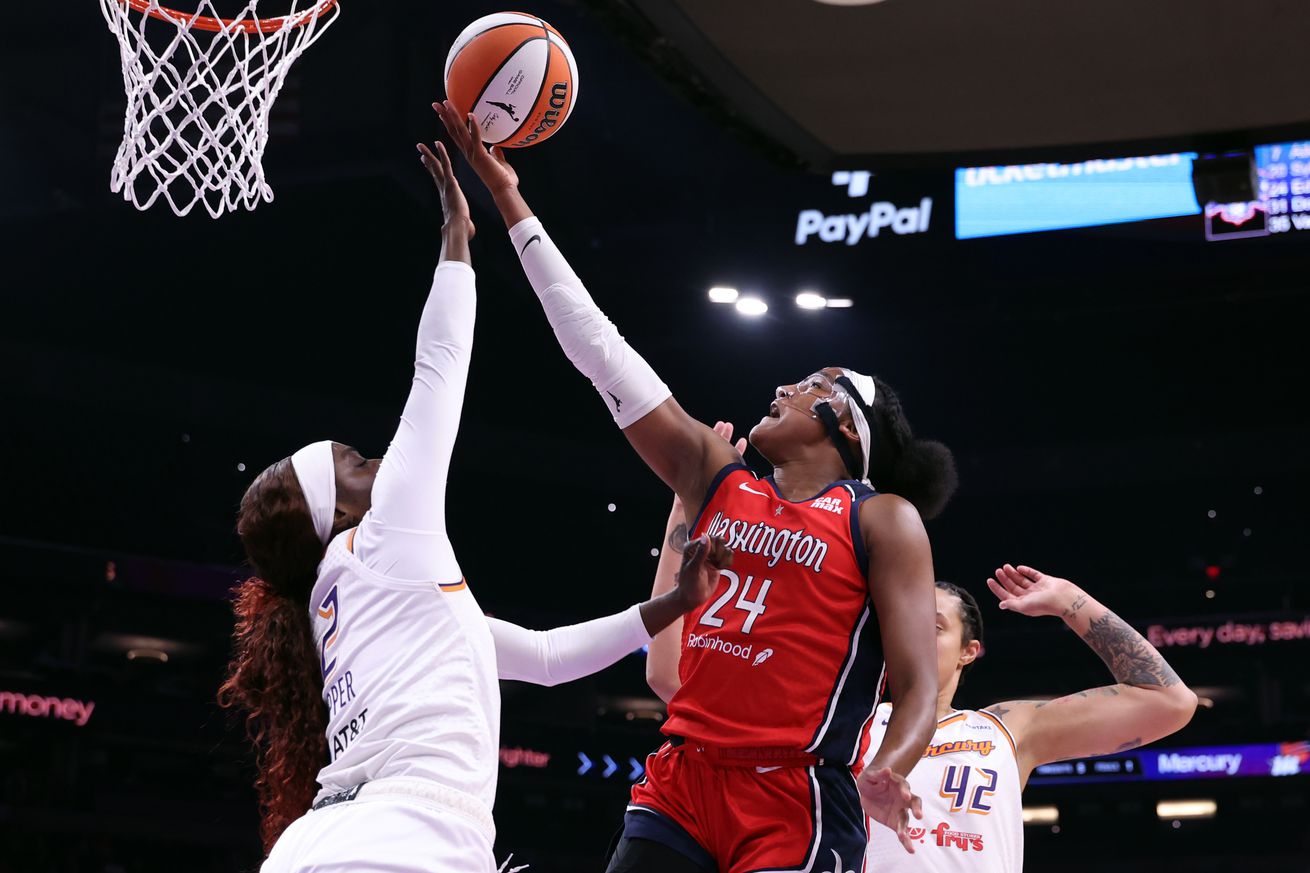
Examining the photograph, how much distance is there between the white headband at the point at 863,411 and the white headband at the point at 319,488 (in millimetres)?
1358

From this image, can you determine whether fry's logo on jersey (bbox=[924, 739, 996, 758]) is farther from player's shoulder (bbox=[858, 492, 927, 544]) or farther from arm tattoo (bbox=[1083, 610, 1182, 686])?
player's shoulder (bbox=[858, 492, 927, 544])

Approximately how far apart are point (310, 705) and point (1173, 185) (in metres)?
7.61

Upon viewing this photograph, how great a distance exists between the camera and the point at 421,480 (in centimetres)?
290

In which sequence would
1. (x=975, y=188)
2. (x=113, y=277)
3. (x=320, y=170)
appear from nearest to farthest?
(x=975, y=188)
(x=320, y=170)
(x=113, y=277)

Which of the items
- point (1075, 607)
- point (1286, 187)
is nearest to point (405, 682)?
point (1075, 607)

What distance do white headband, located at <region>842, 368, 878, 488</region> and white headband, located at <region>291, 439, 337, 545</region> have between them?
1.36 metres

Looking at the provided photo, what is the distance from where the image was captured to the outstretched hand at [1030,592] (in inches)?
167

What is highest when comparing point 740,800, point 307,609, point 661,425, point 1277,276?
point 1277,276

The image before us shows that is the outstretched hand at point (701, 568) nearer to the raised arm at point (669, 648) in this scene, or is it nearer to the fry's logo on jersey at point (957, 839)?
the raised arm at point (669, 648)

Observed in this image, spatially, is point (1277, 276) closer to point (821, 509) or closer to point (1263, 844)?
point (821, 509)

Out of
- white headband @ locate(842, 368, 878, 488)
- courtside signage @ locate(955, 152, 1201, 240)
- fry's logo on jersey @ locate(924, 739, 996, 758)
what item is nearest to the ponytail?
white headband @ locate(842, 368, 878, 488)

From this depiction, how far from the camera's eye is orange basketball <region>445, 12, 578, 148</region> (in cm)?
398

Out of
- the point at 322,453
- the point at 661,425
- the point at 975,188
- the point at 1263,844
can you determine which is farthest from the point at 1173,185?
the point at 1263,844

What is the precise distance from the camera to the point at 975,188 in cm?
972
